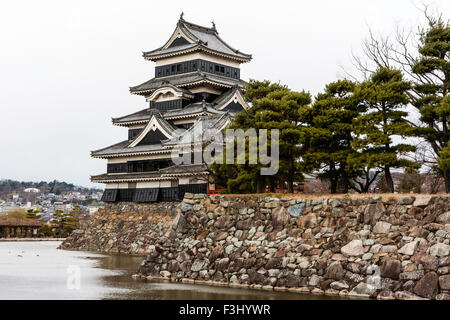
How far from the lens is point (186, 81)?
40.1 metres

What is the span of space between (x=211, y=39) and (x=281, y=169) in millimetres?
21480

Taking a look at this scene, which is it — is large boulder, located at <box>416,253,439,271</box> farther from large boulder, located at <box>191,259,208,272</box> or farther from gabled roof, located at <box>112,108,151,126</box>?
gabled roof, located at <box>112,108,151,126</box>

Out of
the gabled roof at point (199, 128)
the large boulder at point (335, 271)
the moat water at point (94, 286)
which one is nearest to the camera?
the moat water at point (94, 286)

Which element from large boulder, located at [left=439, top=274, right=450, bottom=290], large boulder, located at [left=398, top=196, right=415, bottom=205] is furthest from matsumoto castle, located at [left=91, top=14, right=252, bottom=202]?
large boulder, located at [left=439, top=274, right=450, bottom=290]

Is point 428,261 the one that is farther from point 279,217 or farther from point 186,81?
point 186,81

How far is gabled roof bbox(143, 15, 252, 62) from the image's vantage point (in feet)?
134

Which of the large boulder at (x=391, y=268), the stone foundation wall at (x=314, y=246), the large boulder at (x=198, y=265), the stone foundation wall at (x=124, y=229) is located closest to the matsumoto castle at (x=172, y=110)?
the stone foundation wall at (x=124, y=229)

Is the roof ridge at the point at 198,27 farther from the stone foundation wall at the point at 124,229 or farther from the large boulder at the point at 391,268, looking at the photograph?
the large boulder at the point at 391,268

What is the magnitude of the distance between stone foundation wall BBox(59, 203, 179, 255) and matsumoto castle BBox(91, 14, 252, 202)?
78 centimetres

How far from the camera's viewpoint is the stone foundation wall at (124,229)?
118 feet

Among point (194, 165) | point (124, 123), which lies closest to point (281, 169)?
point (194, 165)

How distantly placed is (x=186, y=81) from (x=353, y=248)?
24.7 metres

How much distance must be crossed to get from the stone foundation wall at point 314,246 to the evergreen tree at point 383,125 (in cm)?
355

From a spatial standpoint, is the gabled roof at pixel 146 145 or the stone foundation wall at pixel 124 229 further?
the gabled roof at pixel 146 145
